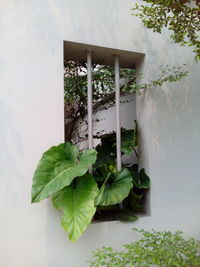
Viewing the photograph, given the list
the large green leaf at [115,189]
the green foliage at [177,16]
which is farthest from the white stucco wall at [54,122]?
the green foliage at [177,16]

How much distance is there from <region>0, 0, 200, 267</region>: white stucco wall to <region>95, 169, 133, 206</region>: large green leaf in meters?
0.34

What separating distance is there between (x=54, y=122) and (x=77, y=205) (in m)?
0.73

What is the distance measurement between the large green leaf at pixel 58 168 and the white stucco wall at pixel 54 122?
0.13 metres

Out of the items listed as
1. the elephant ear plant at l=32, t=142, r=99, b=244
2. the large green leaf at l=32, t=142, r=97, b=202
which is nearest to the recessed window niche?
the elephant ear plant at l=32, t=142, r=99, b=244

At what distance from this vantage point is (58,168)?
218 cm

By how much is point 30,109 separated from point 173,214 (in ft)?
5.97

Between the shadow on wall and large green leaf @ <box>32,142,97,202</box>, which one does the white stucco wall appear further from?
large green leaf @ <box>32,142,97,202</box>

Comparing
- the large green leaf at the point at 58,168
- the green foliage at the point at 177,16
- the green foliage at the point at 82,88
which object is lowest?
the large green leaf at the point at 58,168

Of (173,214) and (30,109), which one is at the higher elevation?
(30,109)

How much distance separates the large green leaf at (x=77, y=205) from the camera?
2.04 metres

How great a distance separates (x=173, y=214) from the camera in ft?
9.24

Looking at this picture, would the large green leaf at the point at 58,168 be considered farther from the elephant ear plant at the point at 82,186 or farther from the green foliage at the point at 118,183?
the green foliage at the point at 118,183

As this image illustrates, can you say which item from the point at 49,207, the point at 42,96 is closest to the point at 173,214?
the point at 49,207

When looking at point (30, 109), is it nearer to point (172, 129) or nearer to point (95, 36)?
point (95, 36)
